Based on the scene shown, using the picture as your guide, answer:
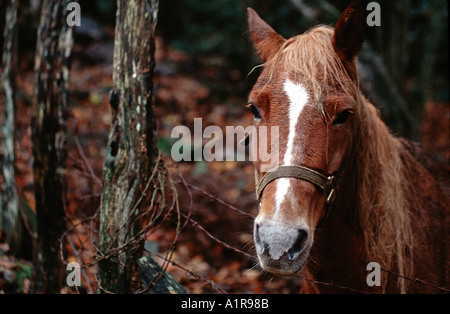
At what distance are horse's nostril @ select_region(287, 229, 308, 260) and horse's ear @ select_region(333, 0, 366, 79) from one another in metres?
1.17

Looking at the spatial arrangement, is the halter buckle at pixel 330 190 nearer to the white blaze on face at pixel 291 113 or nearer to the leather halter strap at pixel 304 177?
the leather halter strap at pixel 304 177

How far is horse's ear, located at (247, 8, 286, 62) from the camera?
2.80 metres

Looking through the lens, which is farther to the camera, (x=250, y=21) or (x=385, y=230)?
(x=250, y=21)

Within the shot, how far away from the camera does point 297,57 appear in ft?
8.00

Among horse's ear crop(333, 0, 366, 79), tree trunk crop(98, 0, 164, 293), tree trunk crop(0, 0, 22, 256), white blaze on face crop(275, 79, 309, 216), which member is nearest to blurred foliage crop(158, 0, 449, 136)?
tree trunk crop(0, 0, 22, 256)

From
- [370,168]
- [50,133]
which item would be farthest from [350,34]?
[50,133]

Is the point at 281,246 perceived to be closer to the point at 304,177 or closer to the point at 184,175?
the point at 304,177

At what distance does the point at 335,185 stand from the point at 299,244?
1.77 ft

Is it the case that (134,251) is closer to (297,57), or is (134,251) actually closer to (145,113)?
(145,113)

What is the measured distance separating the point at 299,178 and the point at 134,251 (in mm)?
1252

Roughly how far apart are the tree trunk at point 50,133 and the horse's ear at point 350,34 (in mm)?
2189

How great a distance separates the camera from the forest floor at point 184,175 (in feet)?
12.6

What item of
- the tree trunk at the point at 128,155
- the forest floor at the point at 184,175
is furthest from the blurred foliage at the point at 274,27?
the tree trunk at the point at 128,155
